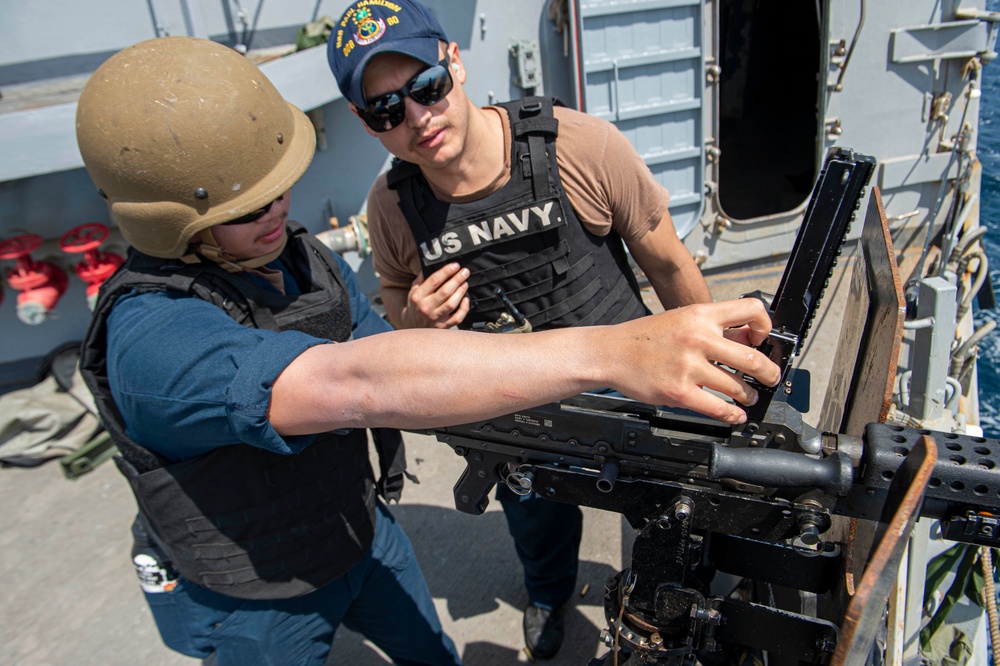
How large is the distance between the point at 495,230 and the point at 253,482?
1.11 meters

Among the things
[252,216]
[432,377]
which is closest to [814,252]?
[432,377]

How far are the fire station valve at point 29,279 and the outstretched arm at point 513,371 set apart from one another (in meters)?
3.89

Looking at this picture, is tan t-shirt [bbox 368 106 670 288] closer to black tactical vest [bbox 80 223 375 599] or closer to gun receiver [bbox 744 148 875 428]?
black tactical vest [bbox 80 223 375 599]

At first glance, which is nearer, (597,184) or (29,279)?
(597,184)

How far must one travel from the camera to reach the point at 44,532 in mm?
3797

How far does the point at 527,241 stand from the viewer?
7.51 ft

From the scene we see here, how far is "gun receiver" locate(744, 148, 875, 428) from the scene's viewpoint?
1.23m

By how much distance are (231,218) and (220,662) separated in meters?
1.28

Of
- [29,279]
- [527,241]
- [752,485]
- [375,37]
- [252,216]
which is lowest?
[29,279]

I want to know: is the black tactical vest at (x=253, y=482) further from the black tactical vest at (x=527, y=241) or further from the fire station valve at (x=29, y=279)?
the fire station valve at (x=29, y=279)

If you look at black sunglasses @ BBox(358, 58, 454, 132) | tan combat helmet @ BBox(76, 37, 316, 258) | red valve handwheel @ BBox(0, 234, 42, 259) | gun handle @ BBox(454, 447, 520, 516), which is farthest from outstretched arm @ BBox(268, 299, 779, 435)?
red valve handwheel @ BBox(0, 234, 42, 259)

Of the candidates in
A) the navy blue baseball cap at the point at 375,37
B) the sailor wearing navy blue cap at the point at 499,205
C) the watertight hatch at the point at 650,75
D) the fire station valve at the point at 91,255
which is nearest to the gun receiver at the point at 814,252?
the sailor wearing navy blue cap at the point at 499,205

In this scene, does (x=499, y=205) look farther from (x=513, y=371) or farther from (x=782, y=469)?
(x=782, y=469)

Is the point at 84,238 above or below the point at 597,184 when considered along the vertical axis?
below
